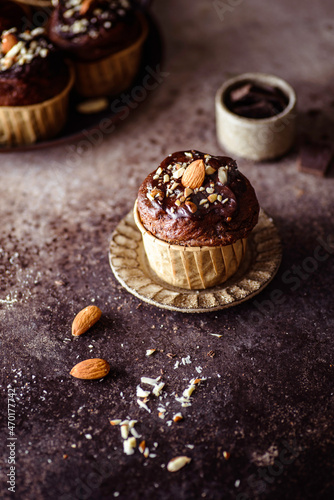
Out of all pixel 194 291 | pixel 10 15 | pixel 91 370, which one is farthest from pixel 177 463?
pixel 10 15

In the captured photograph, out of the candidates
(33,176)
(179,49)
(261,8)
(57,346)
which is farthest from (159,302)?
(261,8)

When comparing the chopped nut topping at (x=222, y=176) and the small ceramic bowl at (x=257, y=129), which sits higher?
the chopped nut topping at (x=222, y=176)

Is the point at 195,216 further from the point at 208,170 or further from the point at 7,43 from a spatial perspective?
the point at 7,43

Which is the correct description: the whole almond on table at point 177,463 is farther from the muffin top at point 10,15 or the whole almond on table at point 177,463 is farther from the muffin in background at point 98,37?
the muffin top at point 10,15

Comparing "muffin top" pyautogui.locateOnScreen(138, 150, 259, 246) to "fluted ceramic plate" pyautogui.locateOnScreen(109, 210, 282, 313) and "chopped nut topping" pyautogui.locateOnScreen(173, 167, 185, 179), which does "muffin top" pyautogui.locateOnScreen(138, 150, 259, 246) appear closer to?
"chopped nut topping" pyautogui.locateOnScreen(173, 167, 185, 179)

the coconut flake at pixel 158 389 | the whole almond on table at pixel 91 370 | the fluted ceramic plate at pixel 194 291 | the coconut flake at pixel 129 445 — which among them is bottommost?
the coconut flake at pixel 129 445

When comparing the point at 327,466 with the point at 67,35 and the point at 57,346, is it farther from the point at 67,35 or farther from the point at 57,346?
the point at 67,35

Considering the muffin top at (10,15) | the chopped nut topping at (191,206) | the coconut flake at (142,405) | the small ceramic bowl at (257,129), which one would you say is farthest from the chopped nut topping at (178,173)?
the muffin top at (10,15)

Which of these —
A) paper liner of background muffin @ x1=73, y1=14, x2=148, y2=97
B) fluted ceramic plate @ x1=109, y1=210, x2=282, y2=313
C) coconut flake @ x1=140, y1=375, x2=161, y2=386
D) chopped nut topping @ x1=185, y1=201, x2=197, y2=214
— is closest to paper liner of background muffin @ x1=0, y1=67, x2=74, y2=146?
paper liner of background muffin @ x1=73, y1=14, x2=148, y2=97
